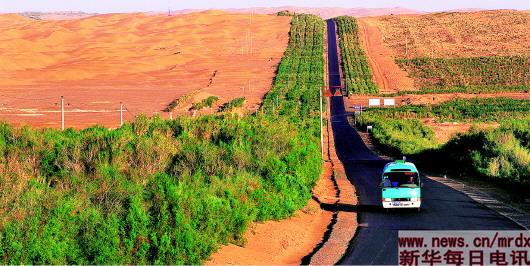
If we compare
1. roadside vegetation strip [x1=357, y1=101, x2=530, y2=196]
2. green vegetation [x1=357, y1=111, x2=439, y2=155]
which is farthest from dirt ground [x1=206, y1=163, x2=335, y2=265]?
green vegetation [x1=357, y1=111, x2=439, y2=155]

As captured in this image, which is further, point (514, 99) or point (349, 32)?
point (349, 32)

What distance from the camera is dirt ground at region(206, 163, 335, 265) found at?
21359 millimetres

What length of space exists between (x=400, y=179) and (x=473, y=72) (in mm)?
97908

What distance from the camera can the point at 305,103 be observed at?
9569cm

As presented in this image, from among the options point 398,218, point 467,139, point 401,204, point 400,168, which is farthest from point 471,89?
point 398,218

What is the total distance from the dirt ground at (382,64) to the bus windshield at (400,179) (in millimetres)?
82557

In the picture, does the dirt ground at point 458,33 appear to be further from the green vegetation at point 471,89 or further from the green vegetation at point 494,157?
the green vegetation at point 494,157

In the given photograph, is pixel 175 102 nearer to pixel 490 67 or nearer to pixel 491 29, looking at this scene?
pixel 490 67

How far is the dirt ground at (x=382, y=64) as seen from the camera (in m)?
117

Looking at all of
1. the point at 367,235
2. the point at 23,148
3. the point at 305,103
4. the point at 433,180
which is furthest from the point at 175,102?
the point at 367,235

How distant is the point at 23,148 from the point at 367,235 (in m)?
13.8

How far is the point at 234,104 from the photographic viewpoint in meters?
88.1

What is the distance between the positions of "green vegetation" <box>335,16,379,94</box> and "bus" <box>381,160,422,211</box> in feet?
257

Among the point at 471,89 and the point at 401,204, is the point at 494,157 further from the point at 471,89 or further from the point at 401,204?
the point at 471,89
